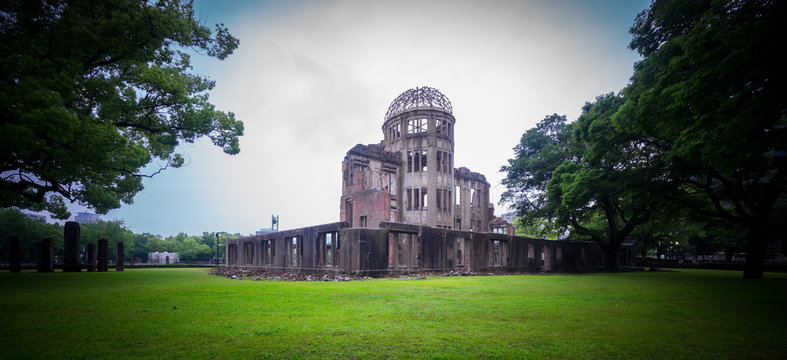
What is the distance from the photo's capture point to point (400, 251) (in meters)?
19.0

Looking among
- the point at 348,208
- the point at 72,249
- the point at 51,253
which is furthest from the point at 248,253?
the point at 51,253

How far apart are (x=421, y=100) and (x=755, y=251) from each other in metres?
28.3

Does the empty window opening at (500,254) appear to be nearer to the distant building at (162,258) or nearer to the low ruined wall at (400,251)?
the low ruined wall at (400,251)

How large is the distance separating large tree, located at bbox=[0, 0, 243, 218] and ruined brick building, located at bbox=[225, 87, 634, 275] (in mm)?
7642

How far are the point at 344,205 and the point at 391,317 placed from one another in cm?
2810

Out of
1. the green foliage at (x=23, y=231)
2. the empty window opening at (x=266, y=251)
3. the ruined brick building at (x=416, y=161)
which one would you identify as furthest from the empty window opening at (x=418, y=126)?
the green foliage at (x=23, y=231)

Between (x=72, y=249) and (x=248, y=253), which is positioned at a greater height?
(x=72, y=249)

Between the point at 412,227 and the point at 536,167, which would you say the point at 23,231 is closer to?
the point at 412,227

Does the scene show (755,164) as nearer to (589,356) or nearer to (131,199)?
(589,356)

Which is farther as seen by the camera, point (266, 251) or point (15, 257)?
point (266, 251)

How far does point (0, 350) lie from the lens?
3.53m

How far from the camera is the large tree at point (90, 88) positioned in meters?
9.88

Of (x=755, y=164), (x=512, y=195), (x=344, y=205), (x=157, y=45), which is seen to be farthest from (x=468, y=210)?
(x=157, y=45)

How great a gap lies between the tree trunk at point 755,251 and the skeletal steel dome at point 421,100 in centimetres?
2621
